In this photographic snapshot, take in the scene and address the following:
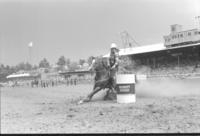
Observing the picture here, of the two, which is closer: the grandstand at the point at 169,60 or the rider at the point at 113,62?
the rider at the point at 113,62

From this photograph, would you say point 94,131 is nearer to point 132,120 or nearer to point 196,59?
point 132,120

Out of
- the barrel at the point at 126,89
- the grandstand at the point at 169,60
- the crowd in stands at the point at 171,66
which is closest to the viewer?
the barrel at the point at 126,89

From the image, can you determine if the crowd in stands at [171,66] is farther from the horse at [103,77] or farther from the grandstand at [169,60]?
the horse at [103,77]

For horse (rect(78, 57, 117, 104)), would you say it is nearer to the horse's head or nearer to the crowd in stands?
the horse's head

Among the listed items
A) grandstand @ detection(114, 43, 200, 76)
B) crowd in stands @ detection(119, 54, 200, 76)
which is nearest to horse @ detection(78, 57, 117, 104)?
grandstand @ detection(114, 43, 200, 76)

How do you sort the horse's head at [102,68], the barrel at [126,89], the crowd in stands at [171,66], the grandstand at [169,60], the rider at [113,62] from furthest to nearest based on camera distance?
1. the grandstand at [169,60]
2. the crowd in stands at [171,66]
3. the horse's head at [102,68]
4. the rider at [113,62]
5. the barrel at [126,89]

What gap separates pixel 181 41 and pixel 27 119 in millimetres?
54883

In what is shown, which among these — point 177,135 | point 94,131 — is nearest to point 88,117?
point 94,131

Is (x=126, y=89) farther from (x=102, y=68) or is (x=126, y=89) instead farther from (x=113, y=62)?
(x=102, y=68)

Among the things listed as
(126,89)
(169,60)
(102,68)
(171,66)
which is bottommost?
(126,89)

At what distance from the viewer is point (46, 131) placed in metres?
5.93

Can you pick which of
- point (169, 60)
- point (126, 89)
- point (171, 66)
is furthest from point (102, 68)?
point (169, 60)

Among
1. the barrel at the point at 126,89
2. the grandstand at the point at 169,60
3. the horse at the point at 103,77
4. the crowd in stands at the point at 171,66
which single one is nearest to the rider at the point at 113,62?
the horse at the point at 103,77

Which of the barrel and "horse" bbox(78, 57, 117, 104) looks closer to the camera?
the barrel
